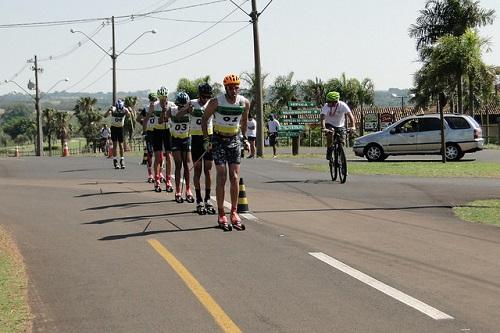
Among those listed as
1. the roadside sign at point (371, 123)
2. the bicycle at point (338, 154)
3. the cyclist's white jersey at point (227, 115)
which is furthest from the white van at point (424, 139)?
the roadside sign at point (371, 123)

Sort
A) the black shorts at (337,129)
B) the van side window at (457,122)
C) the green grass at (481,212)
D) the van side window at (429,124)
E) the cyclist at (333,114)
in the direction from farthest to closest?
the van side window at (429,124), the van side window at (457,122), the black shorts at (337,129), the cyclist at (333,114), the green grass at (481,212)

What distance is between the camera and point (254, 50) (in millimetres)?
29078

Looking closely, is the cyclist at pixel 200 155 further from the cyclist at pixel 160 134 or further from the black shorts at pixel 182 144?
the cyclist at pixel 160 134

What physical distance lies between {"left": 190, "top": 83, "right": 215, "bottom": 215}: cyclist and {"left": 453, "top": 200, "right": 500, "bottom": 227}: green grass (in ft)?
12.6

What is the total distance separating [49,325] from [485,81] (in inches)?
1659

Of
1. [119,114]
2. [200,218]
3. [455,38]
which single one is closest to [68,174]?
[119,114]

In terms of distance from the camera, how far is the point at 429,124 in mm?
25203

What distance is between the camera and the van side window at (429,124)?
25.0 m

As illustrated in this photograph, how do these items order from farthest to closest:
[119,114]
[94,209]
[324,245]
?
1. [119,114]
2. [94,209]
3. [324,245]

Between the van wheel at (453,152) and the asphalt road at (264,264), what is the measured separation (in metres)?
11.6

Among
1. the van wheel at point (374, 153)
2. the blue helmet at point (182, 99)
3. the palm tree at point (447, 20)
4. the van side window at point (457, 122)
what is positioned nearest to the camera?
the blue helmet at point (182, 99)

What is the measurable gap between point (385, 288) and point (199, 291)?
166 cm

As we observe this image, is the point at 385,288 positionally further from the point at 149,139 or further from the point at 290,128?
the point at 290,128

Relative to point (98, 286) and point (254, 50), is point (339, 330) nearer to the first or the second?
point (98, 286)
